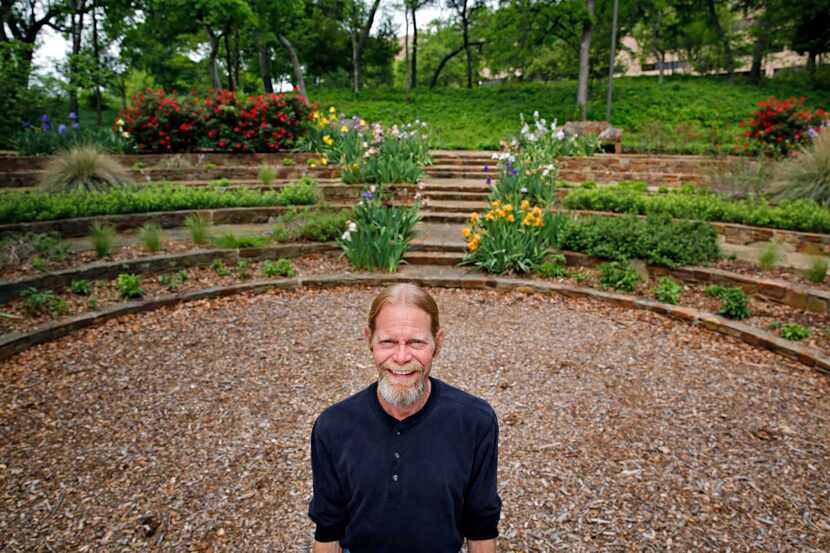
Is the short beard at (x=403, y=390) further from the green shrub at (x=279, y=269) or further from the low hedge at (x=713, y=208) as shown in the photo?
the low hedge at (x=713, y=208)

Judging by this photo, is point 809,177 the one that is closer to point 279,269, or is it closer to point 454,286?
point 454,286

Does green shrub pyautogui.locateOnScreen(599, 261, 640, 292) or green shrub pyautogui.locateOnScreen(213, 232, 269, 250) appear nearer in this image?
green shrub pyautogui.locateOnScreen(599, 261, 640, 292)

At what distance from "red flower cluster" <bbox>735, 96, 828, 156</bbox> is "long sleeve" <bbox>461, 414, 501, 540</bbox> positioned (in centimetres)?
1249

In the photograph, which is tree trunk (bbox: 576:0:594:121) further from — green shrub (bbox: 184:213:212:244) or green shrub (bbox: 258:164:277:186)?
green shrub (bbox: 184:213:212:244)

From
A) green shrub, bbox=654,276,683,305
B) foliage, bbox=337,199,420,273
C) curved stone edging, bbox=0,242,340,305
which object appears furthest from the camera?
foliage, bbox=337,199,420,273

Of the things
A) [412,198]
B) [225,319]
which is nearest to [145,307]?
[225,319]

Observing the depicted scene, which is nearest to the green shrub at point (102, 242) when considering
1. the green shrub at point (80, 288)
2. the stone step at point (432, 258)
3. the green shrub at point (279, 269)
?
the green shrub at point (80, 288)

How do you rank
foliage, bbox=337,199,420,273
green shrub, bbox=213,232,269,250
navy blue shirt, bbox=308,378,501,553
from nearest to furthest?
navy blue shirt, bbox=308,378,501,553
foliage, bbox=337,199,420,273
green shrub, bbox=213,232,269,250

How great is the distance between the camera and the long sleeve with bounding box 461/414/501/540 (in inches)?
63.3

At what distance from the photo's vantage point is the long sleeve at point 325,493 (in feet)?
5.23

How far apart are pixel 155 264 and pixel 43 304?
1358mm

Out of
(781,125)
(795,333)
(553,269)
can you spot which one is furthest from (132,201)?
(781,125)

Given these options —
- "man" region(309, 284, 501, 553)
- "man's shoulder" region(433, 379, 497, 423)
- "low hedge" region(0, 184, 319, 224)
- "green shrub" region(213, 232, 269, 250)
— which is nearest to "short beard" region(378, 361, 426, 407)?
"man" region(309, 284, 501, 553)

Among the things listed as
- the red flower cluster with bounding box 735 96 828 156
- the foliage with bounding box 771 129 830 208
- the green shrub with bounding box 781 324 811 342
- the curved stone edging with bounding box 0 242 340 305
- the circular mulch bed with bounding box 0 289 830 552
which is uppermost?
the red flower cluster with bounding box 735 96 828 156
